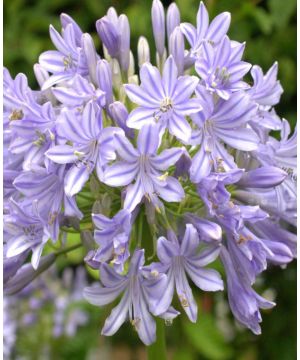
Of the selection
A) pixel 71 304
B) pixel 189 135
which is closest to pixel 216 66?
pixel 189 135

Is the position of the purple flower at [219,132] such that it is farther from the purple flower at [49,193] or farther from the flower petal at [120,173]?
the purple flower at [49,193]

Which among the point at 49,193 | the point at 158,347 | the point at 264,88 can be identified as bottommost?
the point at 158,347

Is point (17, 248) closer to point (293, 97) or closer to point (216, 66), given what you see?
point (216, 66)

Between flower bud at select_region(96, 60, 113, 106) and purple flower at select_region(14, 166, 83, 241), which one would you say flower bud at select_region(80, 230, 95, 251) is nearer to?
purple flower at select_region(14, 166, 83, 241)

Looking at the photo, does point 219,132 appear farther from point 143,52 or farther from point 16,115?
point 16,115

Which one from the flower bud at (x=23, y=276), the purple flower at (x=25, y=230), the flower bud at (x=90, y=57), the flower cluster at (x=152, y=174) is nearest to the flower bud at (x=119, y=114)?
the flower cluster at (x=152, y=174)

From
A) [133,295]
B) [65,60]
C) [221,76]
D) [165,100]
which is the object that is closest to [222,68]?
[221,76]

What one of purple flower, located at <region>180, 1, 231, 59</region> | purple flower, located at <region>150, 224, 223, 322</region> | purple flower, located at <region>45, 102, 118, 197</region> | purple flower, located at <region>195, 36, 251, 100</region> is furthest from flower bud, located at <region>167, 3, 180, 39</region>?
purple flower, located at <region>150, 224, 223, 322</region>
